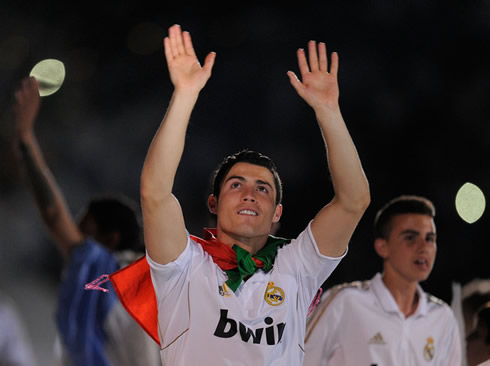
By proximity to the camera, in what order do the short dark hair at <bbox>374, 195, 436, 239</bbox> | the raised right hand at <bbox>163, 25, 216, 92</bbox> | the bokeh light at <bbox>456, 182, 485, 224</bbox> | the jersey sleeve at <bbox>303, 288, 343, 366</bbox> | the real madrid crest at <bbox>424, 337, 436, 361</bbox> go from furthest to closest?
1. the bokeh light at <bbox>456, 182, 485, 224</bbox>
2. the short dark hair at <bbox>374, 195, 436, 239</bbox>
3. the real madrid crest at <bbox>424, 337, 436, 361</bbox>
4. the jersey sleeve at <bbox>303, 288, 343, 366</bbox>
5. the raised right hand at <bbox>163, 25, 216, 92</bbox>

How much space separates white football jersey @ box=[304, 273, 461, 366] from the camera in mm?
3600

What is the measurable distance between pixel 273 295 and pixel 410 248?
1.66 meters

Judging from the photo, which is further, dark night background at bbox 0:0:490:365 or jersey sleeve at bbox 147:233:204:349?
dark night background at bbox 0:0:490:365

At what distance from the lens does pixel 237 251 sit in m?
2.43

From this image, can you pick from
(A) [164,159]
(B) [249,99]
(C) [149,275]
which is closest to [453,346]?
(C) [149,275]

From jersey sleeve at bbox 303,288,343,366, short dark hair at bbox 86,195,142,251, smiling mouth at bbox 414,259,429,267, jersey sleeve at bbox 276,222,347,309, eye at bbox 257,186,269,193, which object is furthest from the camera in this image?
short dark hair at bbox 86,195,142,251

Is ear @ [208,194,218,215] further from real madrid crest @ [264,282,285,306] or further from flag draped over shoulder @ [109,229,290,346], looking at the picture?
real madrid crest @ [264,282,285,306]

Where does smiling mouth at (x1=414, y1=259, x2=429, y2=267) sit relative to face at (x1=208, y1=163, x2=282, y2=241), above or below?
below

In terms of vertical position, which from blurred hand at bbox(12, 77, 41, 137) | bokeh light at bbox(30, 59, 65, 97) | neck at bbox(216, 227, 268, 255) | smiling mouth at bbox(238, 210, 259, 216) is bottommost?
neck at bbox(216, 227, 268, 255)

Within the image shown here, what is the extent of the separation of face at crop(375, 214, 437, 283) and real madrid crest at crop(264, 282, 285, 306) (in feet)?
5.35

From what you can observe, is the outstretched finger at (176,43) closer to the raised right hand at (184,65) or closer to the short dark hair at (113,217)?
the raised right hand at (184,65)

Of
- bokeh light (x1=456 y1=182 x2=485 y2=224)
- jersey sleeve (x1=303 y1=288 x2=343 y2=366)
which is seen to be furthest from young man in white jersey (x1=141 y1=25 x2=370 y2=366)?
bokeh light (x1=456 y1=182 x2=485 y2=224)

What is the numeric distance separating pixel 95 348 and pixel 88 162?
4.42 metres

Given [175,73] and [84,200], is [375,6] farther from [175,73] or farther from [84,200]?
[175,73]
